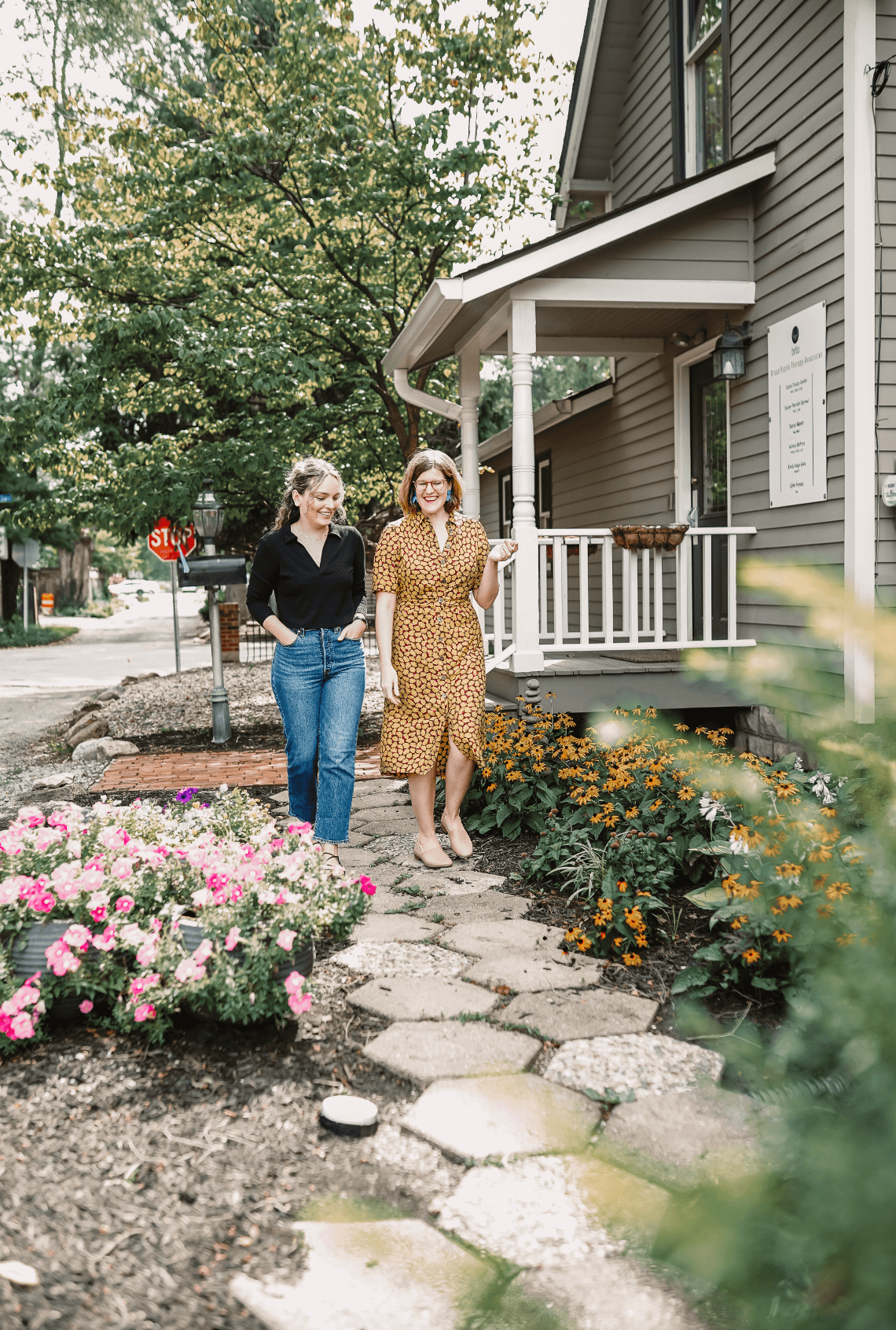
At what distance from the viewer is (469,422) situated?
8094 mm

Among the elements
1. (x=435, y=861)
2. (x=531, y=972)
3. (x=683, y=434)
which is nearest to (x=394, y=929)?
(x=531, y=972)

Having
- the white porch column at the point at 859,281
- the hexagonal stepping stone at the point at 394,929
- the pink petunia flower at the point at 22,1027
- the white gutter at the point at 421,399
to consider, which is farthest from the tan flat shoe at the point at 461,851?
the white gutter at the point at 421,399

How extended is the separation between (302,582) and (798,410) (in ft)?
11.6

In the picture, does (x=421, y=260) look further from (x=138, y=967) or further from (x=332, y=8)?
(x=138, y=967)

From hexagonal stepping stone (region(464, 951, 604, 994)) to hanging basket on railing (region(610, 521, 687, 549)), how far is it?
3.83m

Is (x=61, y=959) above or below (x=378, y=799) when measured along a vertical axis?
above

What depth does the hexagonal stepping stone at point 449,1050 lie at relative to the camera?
253cm

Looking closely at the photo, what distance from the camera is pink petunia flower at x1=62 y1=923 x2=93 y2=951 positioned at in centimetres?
256

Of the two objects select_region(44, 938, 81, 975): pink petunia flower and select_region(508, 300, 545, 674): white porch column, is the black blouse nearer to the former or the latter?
select_region(44, 938, 81, 975): pink petunia flower

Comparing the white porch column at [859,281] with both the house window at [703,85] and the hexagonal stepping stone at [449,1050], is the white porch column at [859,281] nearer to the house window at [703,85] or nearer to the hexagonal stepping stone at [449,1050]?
the house window at [703,85]

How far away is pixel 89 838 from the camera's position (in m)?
3.10

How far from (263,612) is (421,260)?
6901 millimetres

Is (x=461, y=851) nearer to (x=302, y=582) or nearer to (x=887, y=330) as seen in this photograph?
(x=302, y=582)

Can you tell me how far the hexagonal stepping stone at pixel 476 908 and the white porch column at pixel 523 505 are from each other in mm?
2450
